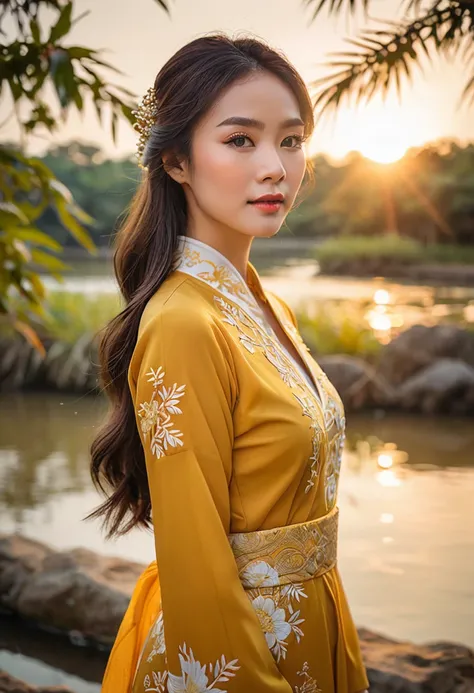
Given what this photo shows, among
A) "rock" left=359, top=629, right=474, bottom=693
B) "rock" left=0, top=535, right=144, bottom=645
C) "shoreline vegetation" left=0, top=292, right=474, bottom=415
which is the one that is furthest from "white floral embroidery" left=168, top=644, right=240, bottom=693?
"shoreline vegetation" left=0, top=292, right=474, bottom=415

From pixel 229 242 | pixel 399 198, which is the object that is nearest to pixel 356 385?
pixel 399 198

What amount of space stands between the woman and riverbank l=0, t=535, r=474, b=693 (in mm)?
713

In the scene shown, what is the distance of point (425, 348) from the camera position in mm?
4246

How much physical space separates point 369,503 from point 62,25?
5.94ft

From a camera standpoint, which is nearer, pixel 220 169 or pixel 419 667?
pixel 220 169

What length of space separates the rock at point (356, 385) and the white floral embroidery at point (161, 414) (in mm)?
3152

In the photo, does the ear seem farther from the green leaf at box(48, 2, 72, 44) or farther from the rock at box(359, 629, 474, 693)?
the rock at box(359, 629, 474, 693)

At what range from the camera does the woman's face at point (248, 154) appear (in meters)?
1.00

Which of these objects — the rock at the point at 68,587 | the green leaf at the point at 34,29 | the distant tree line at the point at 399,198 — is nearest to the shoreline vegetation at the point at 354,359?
the distant tree line at the point at 399,198

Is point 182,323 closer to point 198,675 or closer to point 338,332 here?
point 198,675

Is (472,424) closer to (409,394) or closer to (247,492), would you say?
(409,394)

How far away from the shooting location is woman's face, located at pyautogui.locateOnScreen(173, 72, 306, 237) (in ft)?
3.29

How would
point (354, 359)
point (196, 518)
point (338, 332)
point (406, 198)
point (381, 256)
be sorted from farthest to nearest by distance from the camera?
point (338, 332) < point (354, 359) < point (381, 256) < point (406, 198) < point (196, 518)

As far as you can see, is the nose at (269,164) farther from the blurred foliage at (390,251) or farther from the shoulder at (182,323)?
the blurred foliage at (390,251)
